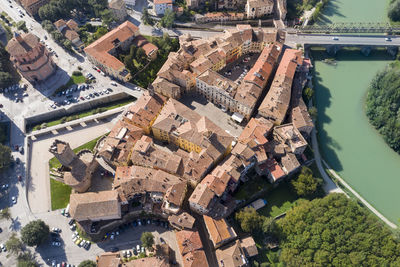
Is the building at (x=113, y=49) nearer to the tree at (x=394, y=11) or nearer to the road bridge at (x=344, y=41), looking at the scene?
the road bridge at (x=344, y=41)

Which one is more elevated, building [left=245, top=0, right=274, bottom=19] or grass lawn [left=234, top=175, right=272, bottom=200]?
building [left=245, top=0, right=274, bottom=19]

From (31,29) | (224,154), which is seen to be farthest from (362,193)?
(31,29)

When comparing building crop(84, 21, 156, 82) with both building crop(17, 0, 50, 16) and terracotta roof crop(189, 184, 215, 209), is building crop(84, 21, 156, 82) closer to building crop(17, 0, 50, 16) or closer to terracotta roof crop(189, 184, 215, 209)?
building crop(17, 0, 50, 16)

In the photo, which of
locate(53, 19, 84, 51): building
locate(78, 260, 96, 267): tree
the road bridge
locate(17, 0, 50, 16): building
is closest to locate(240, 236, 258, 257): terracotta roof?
locate(78, 260, 96, 267): tree

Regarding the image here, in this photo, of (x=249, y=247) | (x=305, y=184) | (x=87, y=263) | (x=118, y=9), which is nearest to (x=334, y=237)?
(x=305, y=184)

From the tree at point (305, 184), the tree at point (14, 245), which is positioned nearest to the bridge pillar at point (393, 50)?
the tree at point (305, 184)

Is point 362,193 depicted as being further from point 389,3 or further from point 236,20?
point 389,3

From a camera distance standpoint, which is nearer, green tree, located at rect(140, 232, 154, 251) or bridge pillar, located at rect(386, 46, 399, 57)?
green tree, located at rect(140, 232, 154, 251)
